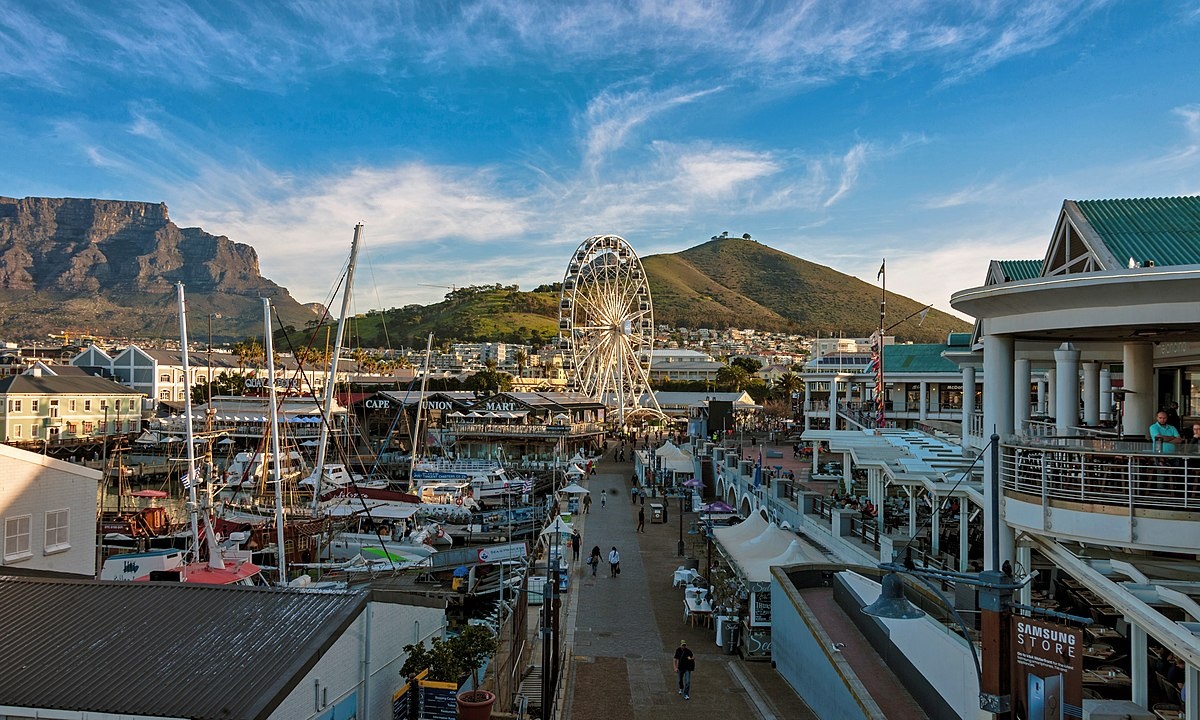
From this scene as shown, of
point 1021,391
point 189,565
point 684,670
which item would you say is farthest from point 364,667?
point 189,565

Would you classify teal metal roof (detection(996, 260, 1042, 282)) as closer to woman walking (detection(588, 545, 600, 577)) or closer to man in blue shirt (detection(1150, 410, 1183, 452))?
man in blue shirt (detection(1150, 410, 1183, 452))

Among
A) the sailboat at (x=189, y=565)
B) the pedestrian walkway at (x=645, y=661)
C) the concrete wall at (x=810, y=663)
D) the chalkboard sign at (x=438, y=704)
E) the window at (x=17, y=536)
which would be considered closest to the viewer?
the chalkboard sign at (x=438, y=704)

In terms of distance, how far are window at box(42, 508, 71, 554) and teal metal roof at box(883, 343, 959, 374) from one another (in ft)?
146

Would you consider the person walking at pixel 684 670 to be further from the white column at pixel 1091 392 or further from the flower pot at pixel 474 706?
the white column at pixel 1091 392

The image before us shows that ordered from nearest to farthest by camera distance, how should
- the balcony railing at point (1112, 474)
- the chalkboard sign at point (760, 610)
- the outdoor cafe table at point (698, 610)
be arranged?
the balcony railing at point (1112, 474) → the chalkboard sign at point (760, 610) → the outdoor cafe table at point (698, 610)

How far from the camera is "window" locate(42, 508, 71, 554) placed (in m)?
15.5

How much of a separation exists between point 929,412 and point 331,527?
3581 cm

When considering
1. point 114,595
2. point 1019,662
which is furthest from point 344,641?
point 1019,662

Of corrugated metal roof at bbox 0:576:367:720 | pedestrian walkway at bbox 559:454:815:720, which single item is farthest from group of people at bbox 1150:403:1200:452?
corrugated metal roof at bbox 0:576:367:720

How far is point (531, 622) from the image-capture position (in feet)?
72.7

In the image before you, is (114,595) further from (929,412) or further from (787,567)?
(929,412)

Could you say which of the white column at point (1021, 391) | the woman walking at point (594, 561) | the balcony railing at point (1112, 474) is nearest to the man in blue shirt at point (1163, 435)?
the balcony railing at point (1112, 474)

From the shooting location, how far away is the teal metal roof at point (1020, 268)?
20375mm

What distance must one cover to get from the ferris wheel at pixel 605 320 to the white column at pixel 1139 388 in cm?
5784
